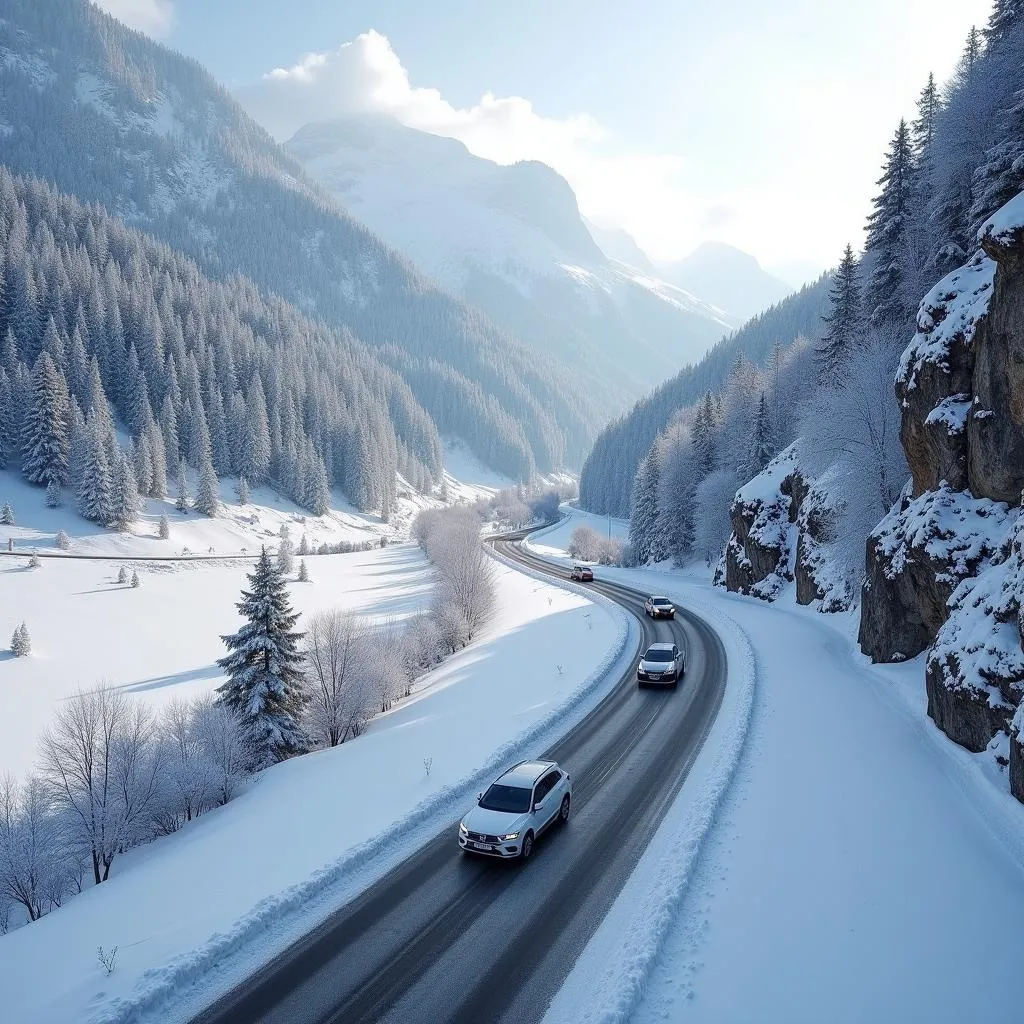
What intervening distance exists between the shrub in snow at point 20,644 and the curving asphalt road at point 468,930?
40.8m

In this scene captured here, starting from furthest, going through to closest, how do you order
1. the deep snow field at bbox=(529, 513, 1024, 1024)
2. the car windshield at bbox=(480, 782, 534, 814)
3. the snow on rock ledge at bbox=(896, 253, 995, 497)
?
the snow on rock ledge at bbox=(896, 253, 995, 497)
the car windshield at bbox=(480, 782, 534, 814)
the deep snow field at bbox=(529, 513, 1024, 1024)

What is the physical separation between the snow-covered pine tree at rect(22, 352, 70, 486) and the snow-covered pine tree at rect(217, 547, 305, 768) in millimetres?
64222

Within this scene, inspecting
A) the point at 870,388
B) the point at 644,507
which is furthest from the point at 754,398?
the point at 870,388

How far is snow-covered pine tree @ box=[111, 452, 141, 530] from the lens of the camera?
7244cm

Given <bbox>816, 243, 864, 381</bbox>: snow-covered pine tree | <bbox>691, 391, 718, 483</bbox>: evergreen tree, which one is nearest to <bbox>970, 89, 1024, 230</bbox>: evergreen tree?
<bbox>816, 243, 864, 381</bbox>: snow-covered pine tree

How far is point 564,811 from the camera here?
1541 centimetres

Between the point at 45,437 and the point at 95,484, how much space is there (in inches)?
397

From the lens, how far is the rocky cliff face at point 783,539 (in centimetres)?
3947

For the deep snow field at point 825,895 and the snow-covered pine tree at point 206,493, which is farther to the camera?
the snow-covered pine tree at point 206,493

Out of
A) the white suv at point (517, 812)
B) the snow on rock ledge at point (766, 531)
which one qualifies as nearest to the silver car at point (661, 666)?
the white suv at point (517, 812)

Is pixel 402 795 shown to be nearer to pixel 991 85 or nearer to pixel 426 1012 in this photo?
pixel 426 1012

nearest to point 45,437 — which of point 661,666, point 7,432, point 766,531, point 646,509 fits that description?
point 7,432

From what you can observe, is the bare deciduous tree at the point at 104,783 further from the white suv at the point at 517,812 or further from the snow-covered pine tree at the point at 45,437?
the snow-covered pine tree at the point at 45,437

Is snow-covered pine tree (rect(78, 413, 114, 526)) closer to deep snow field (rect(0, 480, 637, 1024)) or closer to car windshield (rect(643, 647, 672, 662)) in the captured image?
deep snow field (rect(0, 480, 637, 1024))
